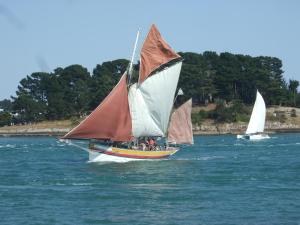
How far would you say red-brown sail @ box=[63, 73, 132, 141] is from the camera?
60531mm

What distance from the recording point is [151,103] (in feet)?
213

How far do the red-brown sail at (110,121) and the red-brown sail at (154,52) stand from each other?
126 inches

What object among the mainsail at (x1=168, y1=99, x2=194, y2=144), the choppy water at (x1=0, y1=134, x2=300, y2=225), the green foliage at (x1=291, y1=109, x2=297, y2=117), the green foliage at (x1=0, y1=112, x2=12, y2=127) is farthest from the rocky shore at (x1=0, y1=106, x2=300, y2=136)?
the choppy water at (x1=0, y1=134, x2=300, y2=225)

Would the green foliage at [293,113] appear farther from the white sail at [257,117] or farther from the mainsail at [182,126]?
the mainsail at [182,126]

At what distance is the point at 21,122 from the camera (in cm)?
18050

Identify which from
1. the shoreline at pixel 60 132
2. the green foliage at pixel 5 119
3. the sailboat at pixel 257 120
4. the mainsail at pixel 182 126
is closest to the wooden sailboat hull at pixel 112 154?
the mainsail at pixel 182 126

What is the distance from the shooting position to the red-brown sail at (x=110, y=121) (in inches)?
2383

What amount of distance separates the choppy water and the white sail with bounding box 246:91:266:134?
56.9 m

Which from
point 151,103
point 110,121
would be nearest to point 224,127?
point 151,103

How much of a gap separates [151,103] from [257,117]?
61.6 m

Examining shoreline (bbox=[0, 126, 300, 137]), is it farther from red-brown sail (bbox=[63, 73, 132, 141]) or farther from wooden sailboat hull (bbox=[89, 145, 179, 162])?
red-brown sail (bbox=[63, 73, 132, 141])

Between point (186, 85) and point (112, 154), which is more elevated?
point (186, 85)

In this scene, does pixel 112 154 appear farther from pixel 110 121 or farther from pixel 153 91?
pixel 153 91

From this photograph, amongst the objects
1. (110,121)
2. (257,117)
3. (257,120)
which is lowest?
(110,121)
